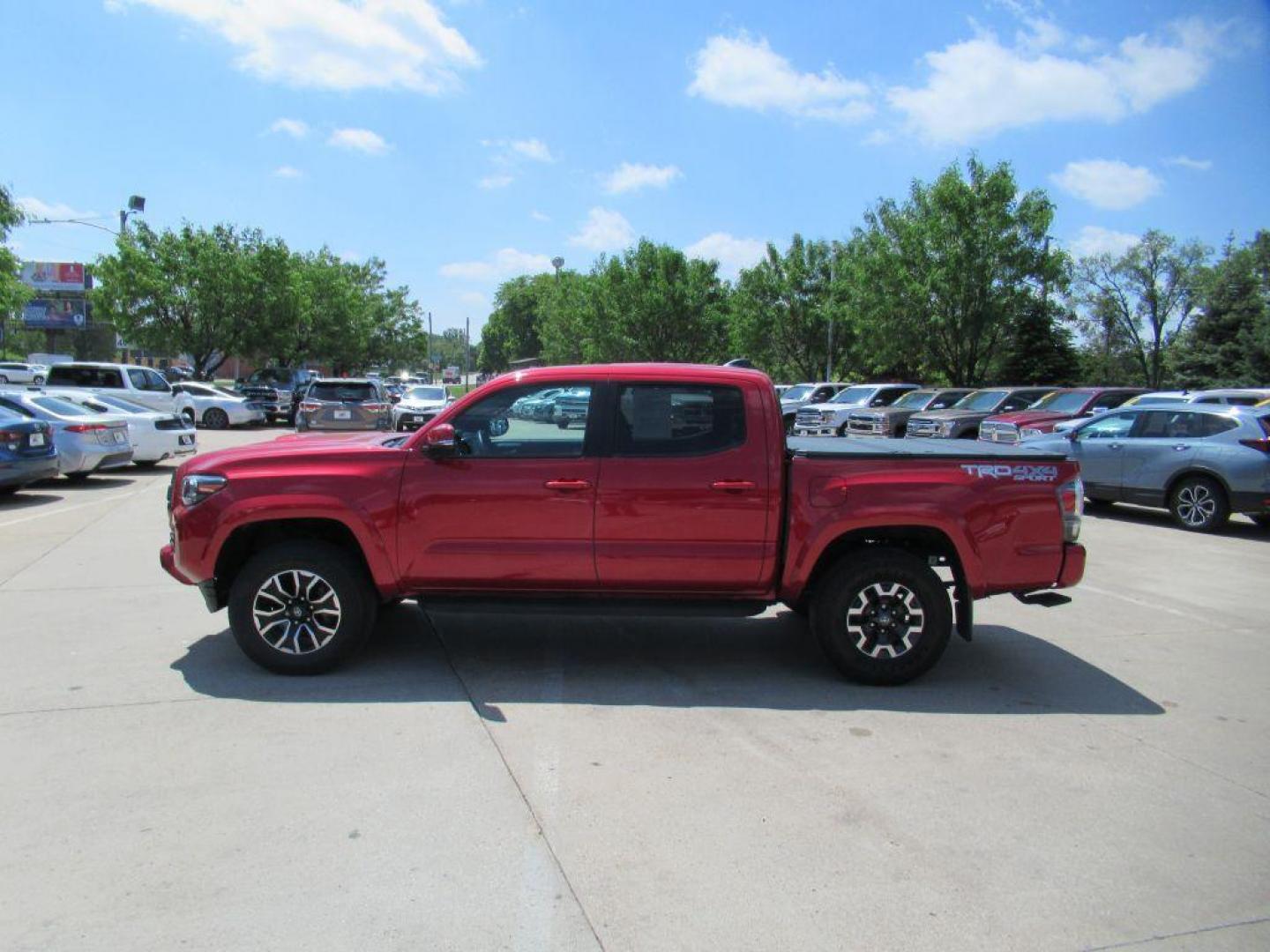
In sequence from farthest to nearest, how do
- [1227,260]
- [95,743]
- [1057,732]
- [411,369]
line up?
[411,369]
[1227,260]
[1057,732]
[95,743]

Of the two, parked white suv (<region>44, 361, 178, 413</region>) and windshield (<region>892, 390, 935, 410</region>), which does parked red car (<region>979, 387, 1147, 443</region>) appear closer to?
windshield (<region>892, 390, 935, 410</region>)

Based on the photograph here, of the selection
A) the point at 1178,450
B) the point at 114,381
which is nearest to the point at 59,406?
the point at 114,381

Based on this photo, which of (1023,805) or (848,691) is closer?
(1023,805)

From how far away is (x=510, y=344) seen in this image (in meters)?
114

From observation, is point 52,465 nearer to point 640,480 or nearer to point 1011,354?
point 640,480

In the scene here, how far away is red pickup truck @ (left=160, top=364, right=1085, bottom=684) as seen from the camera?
5.21m

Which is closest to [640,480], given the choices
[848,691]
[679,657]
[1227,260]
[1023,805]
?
[679,657]

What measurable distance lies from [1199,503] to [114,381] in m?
23.8

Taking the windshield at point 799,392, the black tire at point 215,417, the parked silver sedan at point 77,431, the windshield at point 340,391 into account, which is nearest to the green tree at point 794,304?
the windshield at point 799,392

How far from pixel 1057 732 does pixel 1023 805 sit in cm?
101

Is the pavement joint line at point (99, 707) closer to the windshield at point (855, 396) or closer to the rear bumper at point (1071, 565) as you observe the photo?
the rear bumper at point (1071, 565)

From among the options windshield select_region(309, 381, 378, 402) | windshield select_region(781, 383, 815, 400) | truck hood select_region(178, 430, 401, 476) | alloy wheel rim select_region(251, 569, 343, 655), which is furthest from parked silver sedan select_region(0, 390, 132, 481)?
windshield select_region(781, 383, 815, 400)

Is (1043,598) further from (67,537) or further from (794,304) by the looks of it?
(794,304)

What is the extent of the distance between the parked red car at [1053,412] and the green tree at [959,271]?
385 inches
